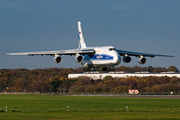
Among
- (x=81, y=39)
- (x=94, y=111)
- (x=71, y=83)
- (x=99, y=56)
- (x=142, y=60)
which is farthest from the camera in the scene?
(x=71, y=83)

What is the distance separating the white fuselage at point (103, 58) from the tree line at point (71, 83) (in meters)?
54.3

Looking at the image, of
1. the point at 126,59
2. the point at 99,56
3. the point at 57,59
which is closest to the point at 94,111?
the point at 99,56

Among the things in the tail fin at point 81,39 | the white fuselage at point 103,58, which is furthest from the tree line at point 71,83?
the white fuselage at point 103,58

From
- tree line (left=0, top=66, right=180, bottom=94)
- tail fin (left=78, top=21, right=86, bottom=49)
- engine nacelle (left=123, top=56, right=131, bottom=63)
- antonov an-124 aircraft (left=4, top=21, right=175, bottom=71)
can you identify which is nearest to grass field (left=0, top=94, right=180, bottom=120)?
antonov an-124 aircraft (left=4, top=21, right=175, bottom=71)

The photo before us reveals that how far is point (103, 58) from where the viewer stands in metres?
58.3

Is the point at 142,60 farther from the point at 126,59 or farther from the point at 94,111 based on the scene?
the point at 94,111

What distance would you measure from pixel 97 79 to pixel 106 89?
249 inches

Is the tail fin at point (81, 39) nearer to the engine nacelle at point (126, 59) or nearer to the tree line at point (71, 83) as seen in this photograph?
the engine nacelle at point (126, 59)

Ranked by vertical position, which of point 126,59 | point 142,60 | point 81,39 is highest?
point 81,39

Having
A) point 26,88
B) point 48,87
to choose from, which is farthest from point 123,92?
point 26,88

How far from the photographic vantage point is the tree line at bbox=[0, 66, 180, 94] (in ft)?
384

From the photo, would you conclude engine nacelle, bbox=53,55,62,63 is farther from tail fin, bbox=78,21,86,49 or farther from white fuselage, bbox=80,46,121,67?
tail fin, bbox=78,21,86,49

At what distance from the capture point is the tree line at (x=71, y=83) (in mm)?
117062

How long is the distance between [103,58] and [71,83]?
67974mm
